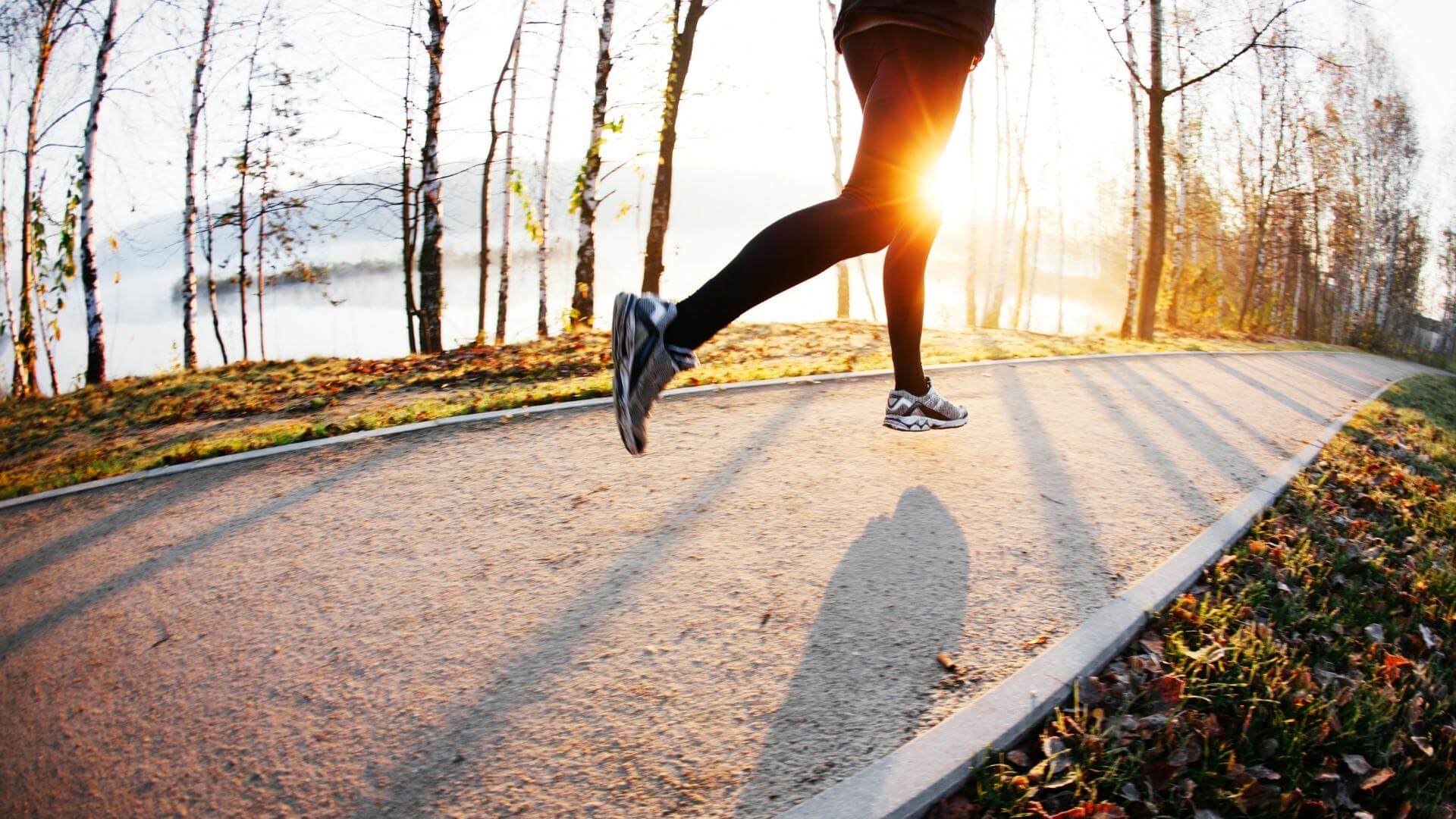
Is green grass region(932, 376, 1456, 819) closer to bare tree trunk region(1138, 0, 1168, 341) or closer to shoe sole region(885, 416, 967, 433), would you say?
shoe sole region(885, 416, 967, 433)

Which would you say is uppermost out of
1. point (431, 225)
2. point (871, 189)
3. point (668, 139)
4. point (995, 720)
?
point (668, 139)

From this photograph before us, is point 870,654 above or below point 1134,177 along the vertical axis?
below

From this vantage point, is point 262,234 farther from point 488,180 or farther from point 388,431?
point 388,431

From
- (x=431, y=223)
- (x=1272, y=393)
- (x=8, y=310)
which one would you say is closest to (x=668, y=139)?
(x=431, y=223)

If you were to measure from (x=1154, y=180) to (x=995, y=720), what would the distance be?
16.5 meters

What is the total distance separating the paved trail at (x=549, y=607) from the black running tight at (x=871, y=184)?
2.59 feet

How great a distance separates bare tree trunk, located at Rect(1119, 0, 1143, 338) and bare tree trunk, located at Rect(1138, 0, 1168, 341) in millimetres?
457

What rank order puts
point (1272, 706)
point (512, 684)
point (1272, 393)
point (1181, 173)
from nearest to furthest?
1. point (512, 684)
2. point (1272, 706)
3. point (1272, 393)
4. point (1181, 173)

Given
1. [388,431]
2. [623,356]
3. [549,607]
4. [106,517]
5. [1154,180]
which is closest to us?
[549,607]

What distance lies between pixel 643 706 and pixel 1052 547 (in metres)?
1.48

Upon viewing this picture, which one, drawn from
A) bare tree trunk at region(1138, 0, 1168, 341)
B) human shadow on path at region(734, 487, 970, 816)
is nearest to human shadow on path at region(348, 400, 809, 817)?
human shadow on path at region(734, 487, 970, 816)

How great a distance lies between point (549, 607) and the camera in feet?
6.33

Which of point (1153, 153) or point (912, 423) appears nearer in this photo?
point (912, 423)

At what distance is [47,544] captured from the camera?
2.52 meters
